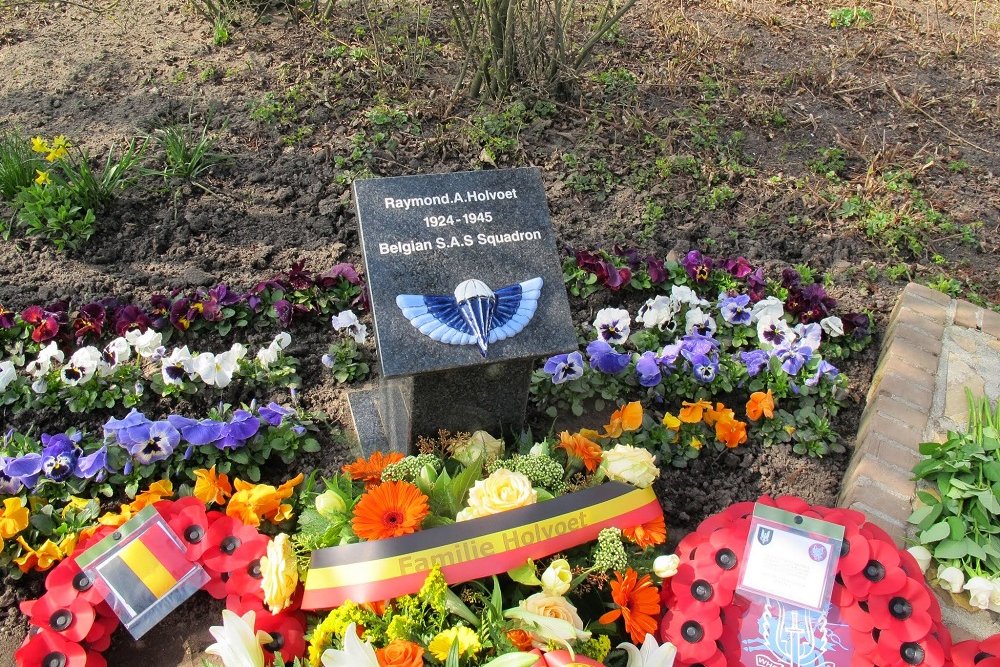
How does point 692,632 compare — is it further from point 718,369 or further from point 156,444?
point 156,444

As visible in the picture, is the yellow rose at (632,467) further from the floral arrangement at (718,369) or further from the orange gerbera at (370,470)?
the orange gerbera at (370,470)

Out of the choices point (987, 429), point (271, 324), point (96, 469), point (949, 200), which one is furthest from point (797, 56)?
point (96, 469)

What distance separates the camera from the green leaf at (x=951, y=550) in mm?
2416

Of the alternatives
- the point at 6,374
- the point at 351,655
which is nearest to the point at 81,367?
the point at 6,374

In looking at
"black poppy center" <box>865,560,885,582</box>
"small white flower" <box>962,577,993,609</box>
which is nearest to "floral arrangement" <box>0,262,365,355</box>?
"black poppy center" <box>865,560,885,582</box>

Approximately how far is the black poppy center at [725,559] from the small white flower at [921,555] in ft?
2.10

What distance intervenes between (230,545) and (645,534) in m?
1.17

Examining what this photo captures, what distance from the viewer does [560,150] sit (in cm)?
430

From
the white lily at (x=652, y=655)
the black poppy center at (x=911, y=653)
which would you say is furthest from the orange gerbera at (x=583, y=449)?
the black poppy center at (x=911, y=653)

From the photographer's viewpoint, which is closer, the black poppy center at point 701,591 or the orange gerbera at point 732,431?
the black poppy center at point 701,591

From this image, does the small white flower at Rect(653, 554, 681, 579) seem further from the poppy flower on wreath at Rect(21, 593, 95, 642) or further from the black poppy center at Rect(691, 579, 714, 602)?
the poppy flower on wreath at Rect(21, 593, 95, 642)

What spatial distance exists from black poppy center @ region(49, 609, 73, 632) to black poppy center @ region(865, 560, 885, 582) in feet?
6.95

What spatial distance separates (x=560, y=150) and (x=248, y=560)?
108 inches

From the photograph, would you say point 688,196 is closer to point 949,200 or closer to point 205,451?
point 949,200
